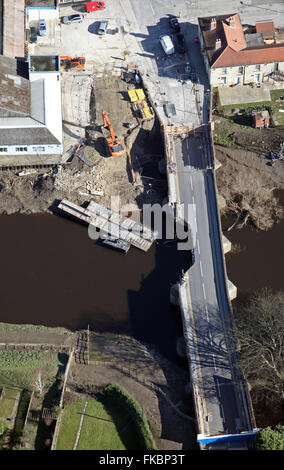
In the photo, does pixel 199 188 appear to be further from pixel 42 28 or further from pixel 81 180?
pixel 42 28

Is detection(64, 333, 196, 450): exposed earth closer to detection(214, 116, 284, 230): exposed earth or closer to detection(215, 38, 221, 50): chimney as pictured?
detection(214, 116, 284, 230): exposed earth

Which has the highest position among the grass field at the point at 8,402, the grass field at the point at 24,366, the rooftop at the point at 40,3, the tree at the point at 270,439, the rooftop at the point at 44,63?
the rooftop at the point at 40,3

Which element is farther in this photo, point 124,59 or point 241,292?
point 124,59

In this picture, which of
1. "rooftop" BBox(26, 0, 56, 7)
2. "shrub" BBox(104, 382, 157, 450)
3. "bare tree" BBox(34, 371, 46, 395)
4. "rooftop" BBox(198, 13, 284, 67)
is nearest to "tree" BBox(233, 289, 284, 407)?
"shrub" BBox(104, 382, 157, 450)

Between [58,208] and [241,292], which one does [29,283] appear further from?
[241,292]

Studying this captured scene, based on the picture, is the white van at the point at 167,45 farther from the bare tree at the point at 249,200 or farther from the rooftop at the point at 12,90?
the bare tree at the point at 249,200

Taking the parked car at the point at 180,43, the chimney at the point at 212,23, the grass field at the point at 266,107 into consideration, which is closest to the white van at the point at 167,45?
the parked car at the point at 180,43
